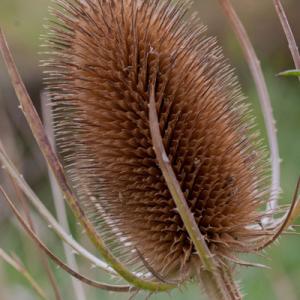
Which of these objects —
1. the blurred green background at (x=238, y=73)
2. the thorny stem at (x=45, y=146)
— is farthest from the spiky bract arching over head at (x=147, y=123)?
the blurred green background at (x=238, y=73)

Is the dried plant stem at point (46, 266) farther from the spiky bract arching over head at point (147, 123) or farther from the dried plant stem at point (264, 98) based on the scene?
the dried plant stem at point (264, 98)

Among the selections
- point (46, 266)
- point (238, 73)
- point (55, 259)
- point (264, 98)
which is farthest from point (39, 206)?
point (238, 73)

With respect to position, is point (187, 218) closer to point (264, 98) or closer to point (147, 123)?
point (147, 123)

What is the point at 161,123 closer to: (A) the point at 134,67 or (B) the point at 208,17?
(A) the point at 134,67

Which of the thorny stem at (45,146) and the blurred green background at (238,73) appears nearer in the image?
→ the thorny stem at (45,146)

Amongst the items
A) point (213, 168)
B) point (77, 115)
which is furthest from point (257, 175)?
point (77, 115)
